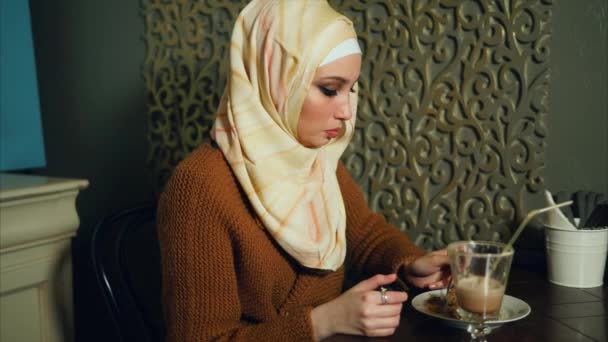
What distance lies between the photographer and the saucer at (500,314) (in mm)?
1123

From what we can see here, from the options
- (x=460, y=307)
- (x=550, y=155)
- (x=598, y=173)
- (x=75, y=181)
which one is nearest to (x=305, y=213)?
(x=460, y=307)

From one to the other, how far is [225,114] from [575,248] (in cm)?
91

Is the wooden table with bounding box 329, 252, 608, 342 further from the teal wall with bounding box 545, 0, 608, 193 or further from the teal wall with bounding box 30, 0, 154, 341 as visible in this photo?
the teal wall with bounding box 30, 0, 154, 341

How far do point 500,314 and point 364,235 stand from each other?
0.53 metres

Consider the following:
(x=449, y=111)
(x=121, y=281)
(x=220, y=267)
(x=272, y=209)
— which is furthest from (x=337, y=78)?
(x=121, y=281)

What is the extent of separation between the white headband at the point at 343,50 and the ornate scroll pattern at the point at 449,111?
46cm

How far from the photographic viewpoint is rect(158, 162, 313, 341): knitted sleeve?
117cm

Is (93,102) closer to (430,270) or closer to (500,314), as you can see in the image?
(430,270)

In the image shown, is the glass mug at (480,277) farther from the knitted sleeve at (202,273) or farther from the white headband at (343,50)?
the white headband at (343,50)

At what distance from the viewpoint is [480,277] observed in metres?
1.03

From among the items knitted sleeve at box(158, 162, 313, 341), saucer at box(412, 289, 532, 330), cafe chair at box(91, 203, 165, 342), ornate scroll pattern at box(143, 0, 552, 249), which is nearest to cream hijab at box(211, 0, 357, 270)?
knitted sleeve at box(158, 162, 313, 341)

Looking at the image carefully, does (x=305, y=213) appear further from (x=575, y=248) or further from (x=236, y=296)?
(x=575, y=248)

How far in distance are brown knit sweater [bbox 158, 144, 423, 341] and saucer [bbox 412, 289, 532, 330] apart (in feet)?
0.81

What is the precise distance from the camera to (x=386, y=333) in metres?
1.13
